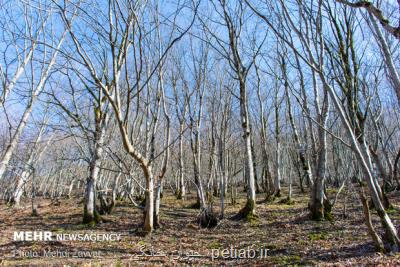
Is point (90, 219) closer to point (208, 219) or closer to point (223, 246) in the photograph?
point (208, 219)

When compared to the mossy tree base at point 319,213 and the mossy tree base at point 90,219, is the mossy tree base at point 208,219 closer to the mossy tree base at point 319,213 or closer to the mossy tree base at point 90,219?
the mossy tree base at point 319,213

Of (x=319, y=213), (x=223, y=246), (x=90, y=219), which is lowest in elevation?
(x=223, y=246)

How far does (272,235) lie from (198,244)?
70.1 inches

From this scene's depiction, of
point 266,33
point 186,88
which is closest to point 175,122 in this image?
point 186,88

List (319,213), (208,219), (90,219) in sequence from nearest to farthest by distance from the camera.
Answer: (319,213)
(208,219)
(90,219)

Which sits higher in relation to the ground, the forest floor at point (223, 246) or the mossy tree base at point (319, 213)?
the mossy tree base at point (319, 213)

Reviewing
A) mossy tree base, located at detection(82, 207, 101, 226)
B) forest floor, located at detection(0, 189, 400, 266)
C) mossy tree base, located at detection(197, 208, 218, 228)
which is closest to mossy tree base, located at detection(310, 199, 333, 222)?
forest floor, located at detection(0, 189, 400, 266)

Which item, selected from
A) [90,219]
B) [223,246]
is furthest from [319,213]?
[90,219]

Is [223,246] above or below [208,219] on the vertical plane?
below

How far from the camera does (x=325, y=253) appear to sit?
4363 millimetres

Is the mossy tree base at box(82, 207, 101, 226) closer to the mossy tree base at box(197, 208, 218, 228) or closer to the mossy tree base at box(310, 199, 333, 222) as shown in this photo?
the mossy tree base at box(197, 208, 218, 228)

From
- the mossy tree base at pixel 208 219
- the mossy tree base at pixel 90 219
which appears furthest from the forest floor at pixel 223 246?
the mossy tree base at pixel 90 219

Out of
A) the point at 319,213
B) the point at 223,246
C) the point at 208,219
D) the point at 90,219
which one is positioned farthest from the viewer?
the point at 90,219

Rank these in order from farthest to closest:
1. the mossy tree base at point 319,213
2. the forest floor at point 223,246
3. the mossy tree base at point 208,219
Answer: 1. the mossy tree base at point 208,219
2. the mossy tree base at point 319,213
3. the forest floor at point 223,246
